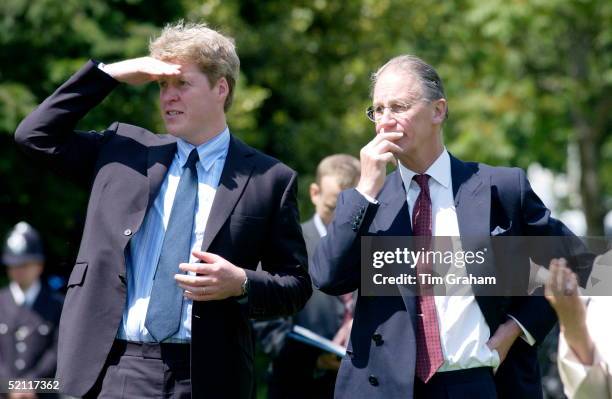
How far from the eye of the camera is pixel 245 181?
5.14 m

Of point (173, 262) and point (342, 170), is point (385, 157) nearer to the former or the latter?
point (173, 262)

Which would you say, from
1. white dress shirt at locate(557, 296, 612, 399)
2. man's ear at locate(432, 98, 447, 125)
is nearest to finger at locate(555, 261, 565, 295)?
white dress shirt at locate(557, 296, 612, 399)

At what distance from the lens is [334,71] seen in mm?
18938

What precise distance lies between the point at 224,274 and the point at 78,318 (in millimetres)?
691

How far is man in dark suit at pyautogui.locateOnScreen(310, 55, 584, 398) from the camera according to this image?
15.0 ft

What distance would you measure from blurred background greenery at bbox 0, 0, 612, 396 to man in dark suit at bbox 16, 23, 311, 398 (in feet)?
24.2

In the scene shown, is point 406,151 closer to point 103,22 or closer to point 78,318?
point 78,318

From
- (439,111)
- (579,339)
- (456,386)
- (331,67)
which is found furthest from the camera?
(331,67)

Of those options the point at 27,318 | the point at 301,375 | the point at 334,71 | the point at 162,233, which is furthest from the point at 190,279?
the point at 334,71

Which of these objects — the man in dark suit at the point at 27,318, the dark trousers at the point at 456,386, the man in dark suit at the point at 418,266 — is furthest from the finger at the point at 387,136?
the man in dark suit at the point at 27,318

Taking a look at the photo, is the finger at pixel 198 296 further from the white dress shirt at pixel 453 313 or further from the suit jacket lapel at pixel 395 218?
the white dress shirt at pixel 453 313

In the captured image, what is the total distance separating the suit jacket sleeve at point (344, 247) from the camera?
182 inches

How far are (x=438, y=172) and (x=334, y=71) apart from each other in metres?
14.2

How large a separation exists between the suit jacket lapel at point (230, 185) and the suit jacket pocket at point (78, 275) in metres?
0.54
